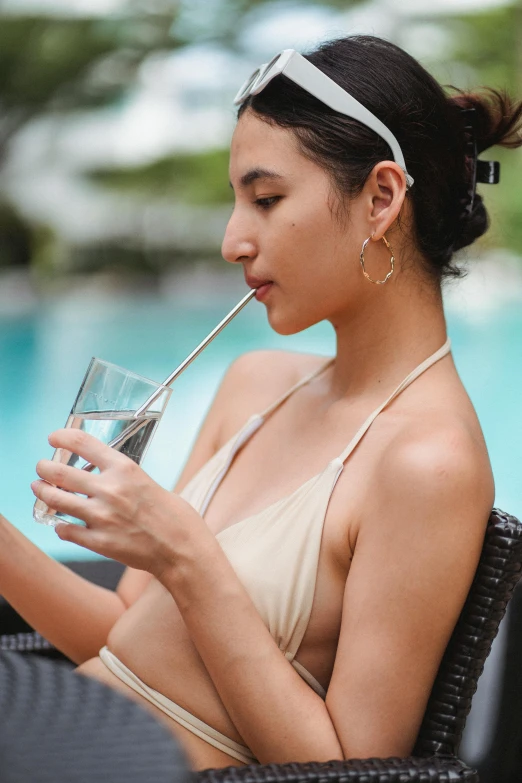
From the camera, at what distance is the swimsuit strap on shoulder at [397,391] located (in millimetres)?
1409

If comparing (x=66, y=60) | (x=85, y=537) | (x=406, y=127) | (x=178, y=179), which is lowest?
(x=85, y=537)

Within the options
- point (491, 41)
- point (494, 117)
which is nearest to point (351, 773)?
point (494, 117)

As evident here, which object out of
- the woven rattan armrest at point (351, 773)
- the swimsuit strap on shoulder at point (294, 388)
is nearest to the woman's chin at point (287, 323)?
the swimsuit strap on shoulder at point (294, 388)

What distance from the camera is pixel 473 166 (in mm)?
1582

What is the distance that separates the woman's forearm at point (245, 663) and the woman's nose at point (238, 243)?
43 centimetres

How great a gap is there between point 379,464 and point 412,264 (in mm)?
362

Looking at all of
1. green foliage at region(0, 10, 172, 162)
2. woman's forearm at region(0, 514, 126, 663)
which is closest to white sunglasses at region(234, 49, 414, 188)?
woman's forearm at region(0, 514, 126, 663)

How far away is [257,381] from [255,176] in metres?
0.46

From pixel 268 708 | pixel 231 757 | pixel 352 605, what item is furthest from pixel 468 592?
pixel 231 757

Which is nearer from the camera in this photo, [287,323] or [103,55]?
[287,323]

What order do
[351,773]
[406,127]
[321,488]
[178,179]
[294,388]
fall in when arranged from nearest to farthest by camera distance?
[351,773]
[321,488]
[406,127]
[294,388]
[178,179]

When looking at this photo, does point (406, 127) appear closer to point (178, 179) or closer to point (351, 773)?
point (351, 773)

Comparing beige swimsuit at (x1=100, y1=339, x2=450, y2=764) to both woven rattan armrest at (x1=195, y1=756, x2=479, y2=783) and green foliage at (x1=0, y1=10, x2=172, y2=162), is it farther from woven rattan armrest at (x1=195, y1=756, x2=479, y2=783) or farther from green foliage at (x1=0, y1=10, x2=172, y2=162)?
green foliage at (x1=0, y1=10, x2=172, y2=162)

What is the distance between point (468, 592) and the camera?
1278 mm
